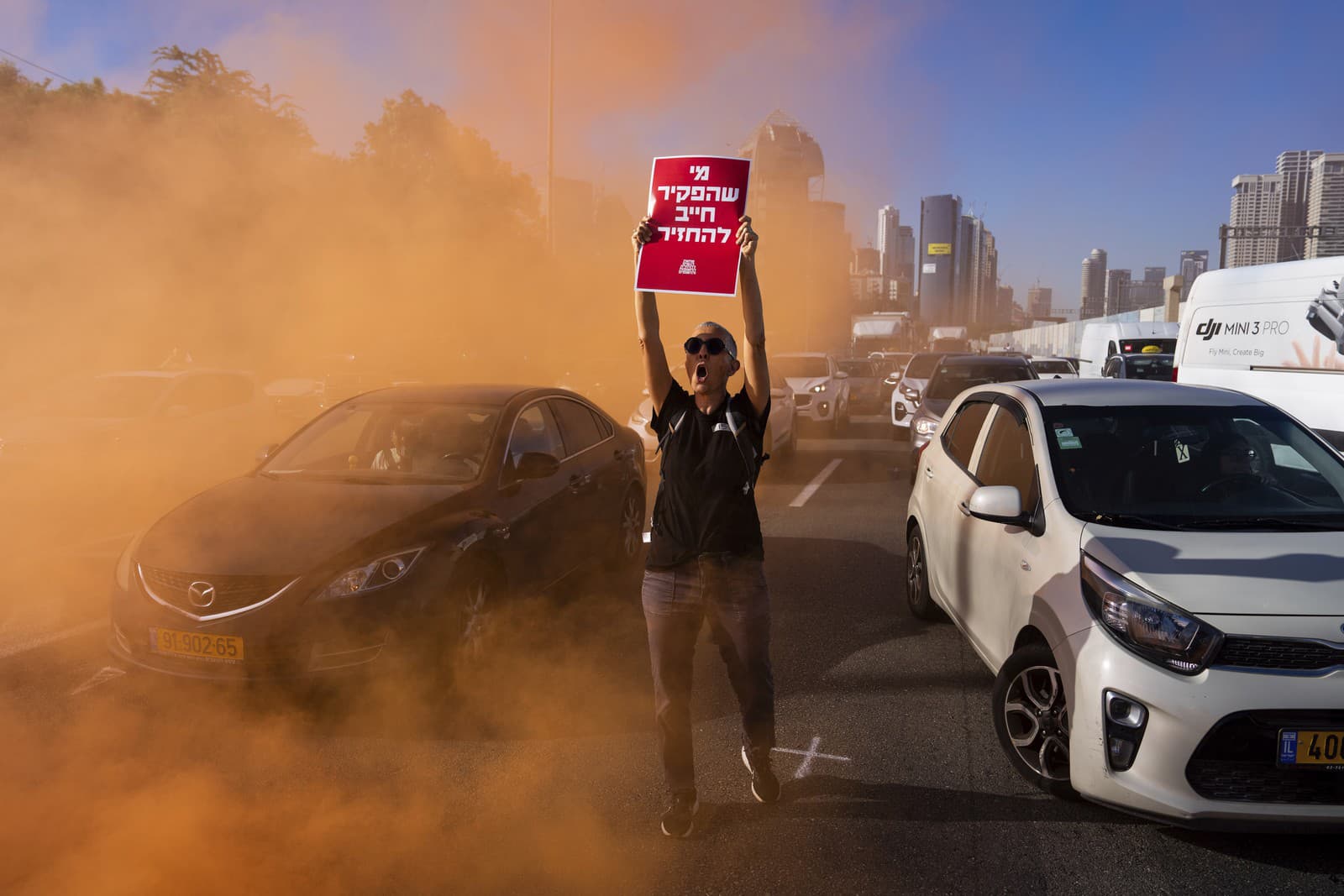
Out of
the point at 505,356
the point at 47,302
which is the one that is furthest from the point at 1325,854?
the point at 505,356

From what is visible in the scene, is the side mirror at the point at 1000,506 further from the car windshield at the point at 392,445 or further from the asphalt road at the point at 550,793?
the car windshield at the point at 392,445

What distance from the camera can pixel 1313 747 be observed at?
2719 millimetres

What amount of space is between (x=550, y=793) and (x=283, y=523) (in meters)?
1.78

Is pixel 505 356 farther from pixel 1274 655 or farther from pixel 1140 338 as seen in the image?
pixel 1274 655

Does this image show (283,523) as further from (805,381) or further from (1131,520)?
(805,381)

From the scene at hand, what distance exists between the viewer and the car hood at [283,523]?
3.93m

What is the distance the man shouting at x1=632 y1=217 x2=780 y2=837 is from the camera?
3.01m

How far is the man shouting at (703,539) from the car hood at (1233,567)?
3.92 ft

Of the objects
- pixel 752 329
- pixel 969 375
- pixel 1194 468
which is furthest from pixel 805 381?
pixel 752 329

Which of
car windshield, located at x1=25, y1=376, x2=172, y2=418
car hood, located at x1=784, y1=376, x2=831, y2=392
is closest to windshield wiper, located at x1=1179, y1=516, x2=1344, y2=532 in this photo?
car windshield, located at x1=25, y1=376, x2=172, y2=418

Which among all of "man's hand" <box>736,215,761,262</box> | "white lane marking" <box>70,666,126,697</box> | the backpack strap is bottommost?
"white lane marking" <box>70,666,126,697</box>

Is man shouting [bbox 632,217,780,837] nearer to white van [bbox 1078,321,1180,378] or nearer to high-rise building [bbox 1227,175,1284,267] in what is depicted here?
white van [bbox 1078,321,1180,378]

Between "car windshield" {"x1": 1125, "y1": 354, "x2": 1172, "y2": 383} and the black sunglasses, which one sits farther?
"car windshield" {"x1": 1125, "y1": 354, "x2": 1172, "y2": 383}

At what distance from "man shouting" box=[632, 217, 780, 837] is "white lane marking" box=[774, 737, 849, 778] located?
20.2 inches
